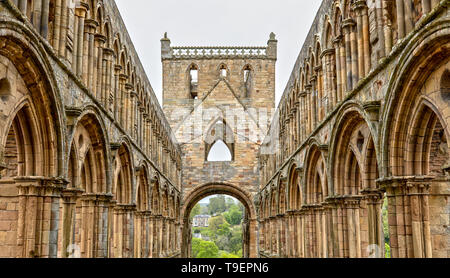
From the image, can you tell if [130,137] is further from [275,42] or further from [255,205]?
[275,42]

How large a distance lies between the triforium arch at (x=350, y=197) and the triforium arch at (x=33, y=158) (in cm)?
625

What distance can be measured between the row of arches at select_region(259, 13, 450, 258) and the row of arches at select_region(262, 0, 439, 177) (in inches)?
28.2

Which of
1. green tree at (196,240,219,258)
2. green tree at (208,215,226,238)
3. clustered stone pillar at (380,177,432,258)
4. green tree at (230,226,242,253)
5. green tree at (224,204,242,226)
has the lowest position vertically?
clustered stone pillar at (380,177,432,258)

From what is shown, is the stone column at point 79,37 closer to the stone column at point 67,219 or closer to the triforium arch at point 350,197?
the stone column at point 67,219

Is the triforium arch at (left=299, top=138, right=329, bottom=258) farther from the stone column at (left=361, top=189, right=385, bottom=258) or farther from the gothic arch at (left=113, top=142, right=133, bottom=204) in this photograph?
the gothic arch at (left=113, top=142, right=133, bottom=204)

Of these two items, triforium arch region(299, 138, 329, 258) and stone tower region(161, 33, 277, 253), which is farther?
stone tower region(161, 33, 277, 253)

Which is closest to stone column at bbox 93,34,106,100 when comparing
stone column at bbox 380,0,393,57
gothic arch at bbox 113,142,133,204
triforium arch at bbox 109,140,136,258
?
gothic arch at bbox 113,142,133,204

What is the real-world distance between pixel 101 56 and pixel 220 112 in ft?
70.4

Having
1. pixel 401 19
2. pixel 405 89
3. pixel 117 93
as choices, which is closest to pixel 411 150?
pixel 405 89

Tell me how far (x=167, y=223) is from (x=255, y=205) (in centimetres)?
741

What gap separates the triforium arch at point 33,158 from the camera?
26.5 ft

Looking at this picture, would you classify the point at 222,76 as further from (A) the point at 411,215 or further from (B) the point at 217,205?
(B) the point at 217,205

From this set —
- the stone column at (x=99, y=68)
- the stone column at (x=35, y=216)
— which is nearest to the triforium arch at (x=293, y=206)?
the stone column at (x=99, y=68)

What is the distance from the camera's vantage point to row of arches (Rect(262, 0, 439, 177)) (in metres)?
9.49
